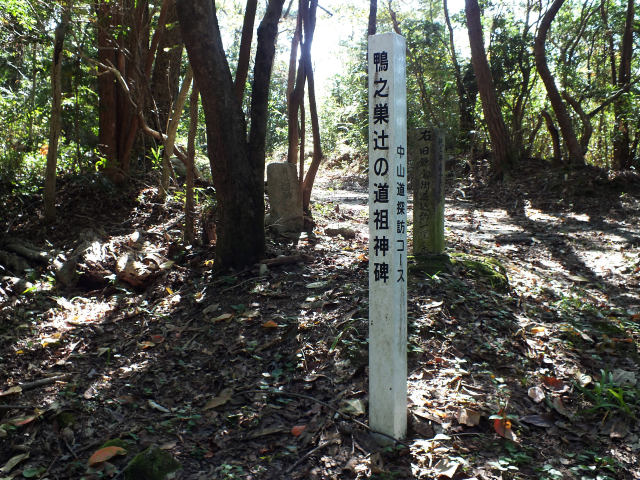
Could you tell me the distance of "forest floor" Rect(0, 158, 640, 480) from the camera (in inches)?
127

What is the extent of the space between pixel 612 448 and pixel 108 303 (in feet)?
16.0

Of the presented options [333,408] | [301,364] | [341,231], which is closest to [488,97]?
[341,231]

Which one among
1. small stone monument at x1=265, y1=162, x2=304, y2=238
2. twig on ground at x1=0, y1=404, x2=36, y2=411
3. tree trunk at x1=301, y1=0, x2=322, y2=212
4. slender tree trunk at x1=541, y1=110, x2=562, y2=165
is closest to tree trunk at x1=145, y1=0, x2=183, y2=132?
tree trunk at x1=301, y1=0, x2=322, y2=212

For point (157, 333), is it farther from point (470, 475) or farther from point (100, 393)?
point (470, 475)

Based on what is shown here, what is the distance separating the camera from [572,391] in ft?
12.8

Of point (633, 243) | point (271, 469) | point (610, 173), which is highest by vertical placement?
point (610, 173)

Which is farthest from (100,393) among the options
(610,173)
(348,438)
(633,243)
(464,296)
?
(610,173)

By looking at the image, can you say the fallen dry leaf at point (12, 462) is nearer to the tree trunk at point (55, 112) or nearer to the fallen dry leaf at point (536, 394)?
the fallen dry leaf at point (536, 394)

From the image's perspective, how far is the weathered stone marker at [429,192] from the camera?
5.94 m

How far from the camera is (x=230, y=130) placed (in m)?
5.63

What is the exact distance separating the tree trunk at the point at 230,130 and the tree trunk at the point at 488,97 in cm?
750

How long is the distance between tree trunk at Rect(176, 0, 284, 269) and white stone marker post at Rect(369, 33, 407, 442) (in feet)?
9.44

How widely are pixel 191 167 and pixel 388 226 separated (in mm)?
4124

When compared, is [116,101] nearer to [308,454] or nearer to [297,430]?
[297,430]
